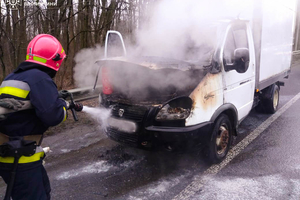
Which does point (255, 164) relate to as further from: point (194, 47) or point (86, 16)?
point (86, 16)

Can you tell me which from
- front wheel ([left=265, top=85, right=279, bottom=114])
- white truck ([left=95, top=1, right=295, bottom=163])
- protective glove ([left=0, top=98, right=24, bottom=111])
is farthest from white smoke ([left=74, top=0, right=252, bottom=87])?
protective glove ([left=0, top=98, right=24, bottom=111])

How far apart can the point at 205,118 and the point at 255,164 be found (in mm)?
1156

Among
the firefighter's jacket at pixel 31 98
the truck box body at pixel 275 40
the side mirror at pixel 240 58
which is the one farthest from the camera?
the truck box body at pixel 275 40

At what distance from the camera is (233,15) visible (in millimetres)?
4215

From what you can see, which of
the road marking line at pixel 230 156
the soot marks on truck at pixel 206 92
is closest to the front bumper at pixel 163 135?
the soot marks on truck at pixel 206 92

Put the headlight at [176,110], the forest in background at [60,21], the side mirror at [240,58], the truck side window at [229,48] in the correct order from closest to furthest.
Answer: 1. the headlight at [176,110]
2. the side mirror at [240,58]
3. the truck side window at [229,48]
4. the forest in background at [60,21]

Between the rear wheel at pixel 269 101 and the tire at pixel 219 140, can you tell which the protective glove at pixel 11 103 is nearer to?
the tire at pixel 219 140

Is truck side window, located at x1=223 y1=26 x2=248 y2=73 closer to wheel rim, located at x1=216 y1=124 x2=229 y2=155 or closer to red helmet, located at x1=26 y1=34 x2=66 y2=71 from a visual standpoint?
wheel rim, located at x1=216 y1=124 x2=229 y2=155

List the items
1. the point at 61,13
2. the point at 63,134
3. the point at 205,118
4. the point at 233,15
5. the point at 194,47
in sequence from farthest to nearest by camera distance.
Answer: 1. the point at 61,13
2. the point at 63,134
3. the point at 233,15
4. the point at 194,47
5. the point at 205,118

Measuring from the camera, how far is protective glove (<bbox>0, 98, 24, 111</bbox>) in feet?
5.96

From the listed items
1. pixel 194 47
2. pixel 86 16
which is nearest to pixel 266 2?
pixel 194 47

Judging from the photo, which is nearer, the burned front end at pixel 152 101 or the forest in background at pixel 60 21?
the burned front end at pixel 152 101

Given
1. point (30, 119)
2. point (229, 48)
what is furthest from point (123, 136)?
point (229, 48)

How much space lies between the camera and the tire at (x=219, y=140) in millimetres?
3477
